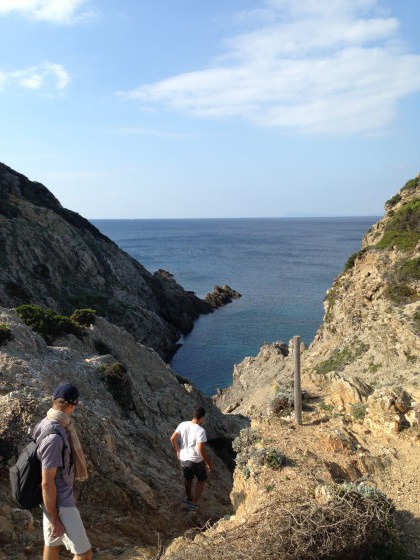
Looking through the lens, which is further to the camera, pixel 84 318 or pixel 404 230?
pixel 404 230

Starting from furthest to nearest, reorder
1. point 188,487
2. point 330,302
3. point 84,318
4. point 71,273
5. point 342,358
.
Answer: point 71,273 → point 330,302 → point 342,358 → point 84,318 → point 188,487

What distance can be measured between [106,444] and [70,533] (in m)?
5.33

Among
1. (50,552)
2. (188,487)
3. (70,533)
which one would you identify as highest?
(70,533)

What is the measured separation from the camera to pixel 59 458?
580 centimetres

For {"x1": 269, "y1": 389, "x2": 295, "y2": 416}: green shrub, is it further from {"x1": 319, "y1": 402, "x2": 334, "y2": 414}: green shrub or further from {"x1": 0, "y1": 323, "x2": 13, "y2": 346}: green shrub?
{"x1": 0, "y1": 323, "x2": 13, "y2": 346}: green shrub

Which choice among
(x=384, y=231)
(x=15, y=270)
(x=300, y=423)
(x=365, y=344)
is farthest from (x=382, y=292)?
(x=15, y=270)

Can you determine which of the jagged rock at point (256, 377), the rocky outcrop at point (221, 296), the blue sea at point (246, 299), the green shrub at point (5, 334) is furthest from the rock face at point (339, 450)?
the rocky outcrop at point (221, 296)

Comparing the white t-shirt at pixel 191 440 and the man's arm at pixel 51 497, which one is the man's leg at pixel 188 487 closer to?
the white t-shirt at pixel 191 440

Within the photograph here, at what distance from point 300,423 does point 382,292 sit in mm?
21422

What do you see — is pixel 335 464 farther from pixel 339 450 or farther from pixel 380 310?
pixel 380 310

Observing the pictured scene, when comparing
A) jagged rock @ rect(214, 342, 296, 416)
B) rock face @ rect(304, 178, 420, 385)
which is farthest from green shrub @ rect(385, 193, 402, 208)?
jagged rock @ rect(214, 342, 296, 416)

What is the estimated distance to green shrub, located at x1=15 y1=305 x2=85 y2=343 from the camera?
809 inches

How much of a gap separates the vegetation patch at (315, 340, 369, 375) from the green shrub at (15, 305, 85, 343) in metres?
15.4

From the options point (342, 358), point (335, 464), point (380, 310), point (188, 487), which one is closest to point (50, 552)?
point (188, 487)
